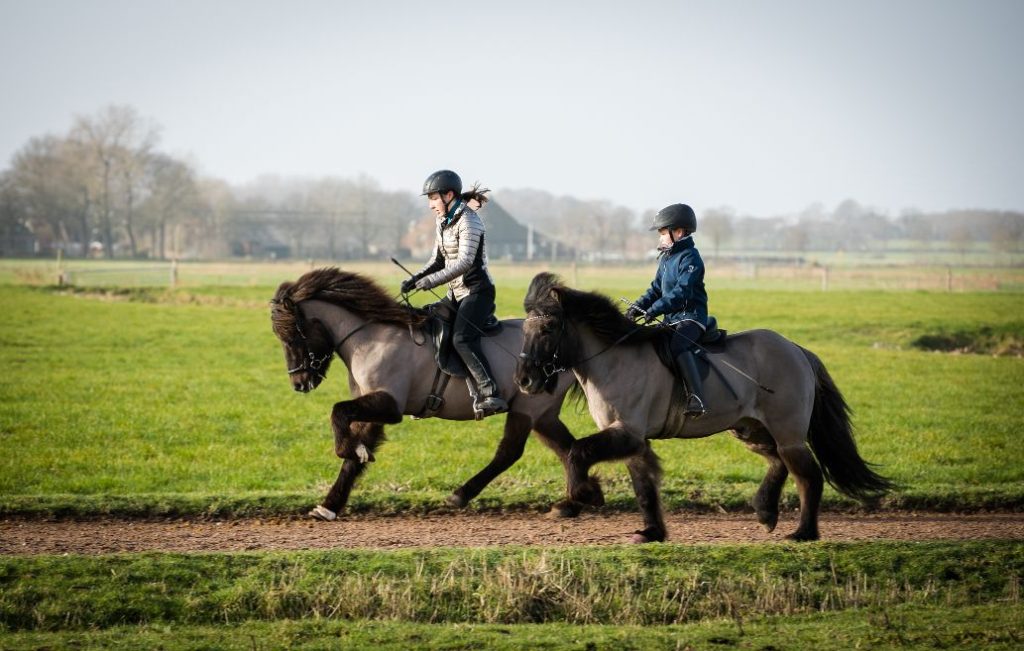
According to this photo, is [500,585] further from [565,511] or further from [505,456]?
[565,511]

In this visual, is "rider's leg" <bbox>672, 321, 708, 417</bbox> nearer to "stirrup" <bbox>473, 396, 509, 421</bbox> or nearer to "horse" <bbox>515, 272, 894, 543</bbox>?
"horse" <bbox>515, 272, 894, 543</bbox>

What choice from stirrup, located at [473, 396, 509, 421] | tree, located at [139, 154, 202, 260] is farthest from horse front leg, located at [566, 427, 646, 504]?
tree, located at [139, 154, 202, 260]

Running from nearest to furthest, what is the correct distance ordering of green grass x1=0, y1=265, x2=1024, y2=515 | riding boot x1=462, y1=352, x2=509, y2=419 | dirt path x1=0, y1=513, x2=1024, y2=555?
dirt path x1=0, y1=513, x2=1024, y2=555, riding boot x1=462, y1=352, x2=509, y2=419, green grass x1=0, y1=265, x2=1024, y2=515

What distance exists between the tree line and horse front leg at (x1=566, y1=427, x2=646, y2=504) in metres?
81.4

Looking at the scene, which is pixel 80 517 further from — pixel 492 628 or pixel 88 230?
pixel 88 230

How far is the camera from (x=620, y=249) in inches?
4446

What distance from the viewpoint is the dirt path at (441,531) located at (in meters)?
9.75

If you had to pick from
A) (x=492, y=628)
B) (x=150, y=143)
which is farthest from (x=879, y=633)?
(x=150, y=143)

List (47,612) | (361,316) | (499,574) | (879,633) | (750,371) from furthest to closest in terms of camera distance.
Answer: (361,316), (750,371), (499,574), (47,612), (879,633)

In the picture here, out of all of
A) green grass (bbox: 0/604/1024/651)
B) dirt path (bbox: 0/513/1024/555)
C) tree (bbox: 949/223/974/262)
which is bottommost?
dirt path (bbox: 0/513/1024/555)

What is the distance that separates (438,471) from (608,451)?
5075mm

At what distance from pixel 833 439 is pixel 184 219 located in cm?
9966

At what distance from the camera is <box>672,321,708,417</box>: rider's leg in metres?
9.41

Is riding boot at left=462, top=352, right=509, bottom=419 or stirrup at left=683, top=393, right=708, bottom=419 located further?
riding boot at left=462, top=352, right=509, bottom=419
